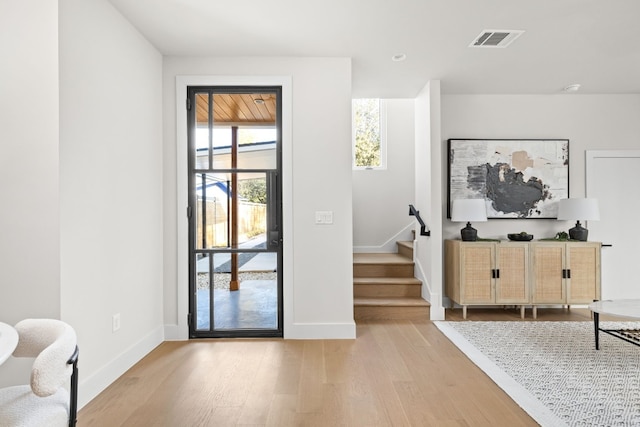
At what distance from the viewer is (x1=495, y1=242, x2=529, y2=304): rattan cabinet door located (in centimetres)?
437

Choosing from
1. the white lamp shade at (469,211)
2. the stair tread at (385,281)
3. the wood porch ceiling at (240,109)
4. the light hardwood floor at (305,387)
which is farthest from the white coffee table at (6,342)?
the white lamp shade at (469,211)

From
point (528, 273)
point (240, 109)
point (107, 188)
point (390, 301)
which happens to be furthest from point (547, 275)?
point (107, 188)

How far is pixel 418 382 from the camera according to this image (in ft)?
9.01

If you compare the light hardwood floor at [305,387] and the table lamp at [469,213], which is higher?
the table lamp at [469,213]

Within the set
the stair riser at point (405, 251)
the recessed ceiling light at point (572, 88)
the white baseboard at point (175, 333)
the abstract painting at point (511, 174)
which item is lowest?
the white baseboard at point (175, 333)

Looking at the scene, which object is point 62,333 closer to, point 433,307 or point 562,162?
point 433,307

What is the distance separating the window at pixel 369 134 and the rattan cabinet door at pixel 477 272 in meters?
2.18

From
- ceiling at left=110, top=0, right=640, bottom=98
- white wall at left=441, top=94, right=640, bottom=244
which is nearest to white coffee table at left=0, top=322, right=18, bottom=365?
ceiling at left=110, top=0, right=640, bottom=98

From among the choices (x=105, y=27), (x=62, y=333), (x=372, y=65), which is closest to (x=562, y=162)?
(x=372, y=65)

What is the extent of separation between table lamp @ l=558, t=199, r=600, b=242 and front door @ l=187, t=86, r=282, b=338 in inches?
134

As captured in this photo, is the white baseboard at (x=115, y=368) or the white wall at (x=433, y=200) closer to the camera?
the white baseboard at (x=115, y=368)

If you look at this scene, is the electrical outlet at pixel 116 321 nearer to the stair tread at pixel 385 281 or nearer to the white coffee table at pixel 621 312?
the stair tread at pixel 385 281

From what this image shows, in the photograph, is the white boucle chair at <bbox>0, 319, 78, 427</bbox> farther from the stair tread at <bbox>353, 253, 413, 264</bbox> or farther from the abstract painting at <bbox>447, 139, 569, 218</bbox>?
the abstract painting at <bbox>447, 139, 569, 218</bbox>

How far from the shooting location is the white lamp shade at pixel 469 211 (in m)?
4.46
